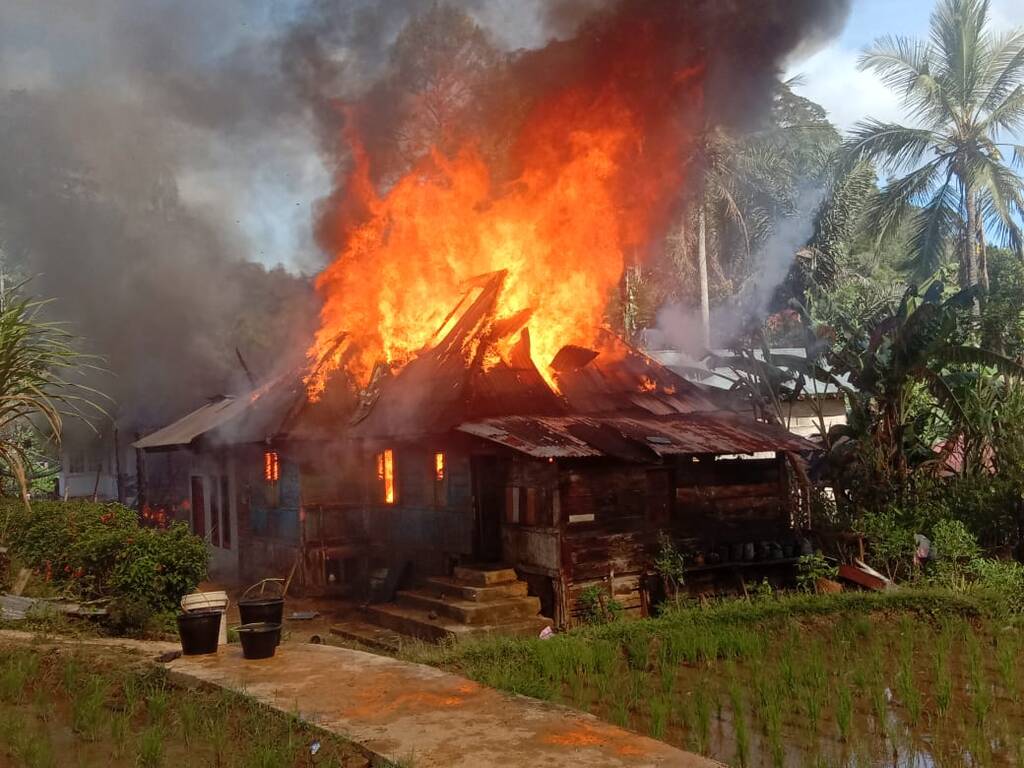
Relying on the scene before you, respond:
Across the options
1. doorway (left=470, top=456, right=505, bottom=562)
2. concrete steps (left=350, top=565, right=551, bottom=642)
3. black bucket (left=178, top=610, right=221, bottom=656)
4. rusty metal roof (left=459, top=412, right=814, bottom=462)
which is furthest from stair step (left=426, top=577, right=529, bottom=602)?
black bucket (left=178, top=610, right=221, bottom=656)

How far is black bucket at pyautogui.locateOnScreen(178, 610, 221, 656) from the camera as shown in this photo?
942cm

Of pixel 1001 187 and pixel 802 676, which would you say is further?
pixel 1001 187

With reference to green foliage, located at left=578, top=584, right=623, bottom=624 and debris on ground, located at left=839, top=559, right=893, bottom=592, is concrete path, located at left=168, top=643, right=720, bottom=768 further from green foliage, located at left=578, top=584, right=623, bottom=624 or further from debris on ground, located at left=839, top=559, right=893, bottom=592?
debris on ground, located at left=839, top=559, right=893, bottom=592

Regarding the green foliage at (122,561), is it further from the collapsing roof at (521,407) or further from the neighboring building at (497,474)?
the collapsing roof at (521,407)

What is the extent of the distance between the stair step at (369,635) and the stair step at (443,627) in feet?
0.49

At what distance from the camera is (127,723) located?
23.2ft

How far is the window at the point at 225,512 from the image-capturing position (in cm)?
2100

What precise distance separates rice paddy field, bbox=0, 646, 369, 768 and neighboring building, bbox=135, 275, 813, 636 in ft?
18.3

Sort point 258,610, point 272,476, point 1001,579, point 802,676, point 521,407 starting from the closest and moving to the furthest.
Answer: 1. point 802,676
2. point 258,610
3. point 1001,579
4. point 521,407
5. point 272,476

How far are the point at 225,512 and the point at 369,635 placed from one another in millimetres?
8908

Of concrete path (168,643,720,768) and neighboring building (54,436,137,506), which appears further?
neighboring building (54,436,137,506)

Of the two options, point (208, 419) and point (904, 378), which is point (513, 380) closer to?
point (904, 378)

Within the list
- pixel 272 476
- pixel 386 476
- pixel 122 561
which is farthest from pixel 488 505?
pixel 272 476

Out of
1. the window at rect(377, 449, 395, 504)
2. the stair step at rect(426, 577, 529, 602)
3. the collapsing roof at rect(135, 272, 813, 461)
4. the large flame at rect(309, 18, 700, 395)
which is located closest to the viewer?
the stair step at rect(426, 577, 529, 602)
